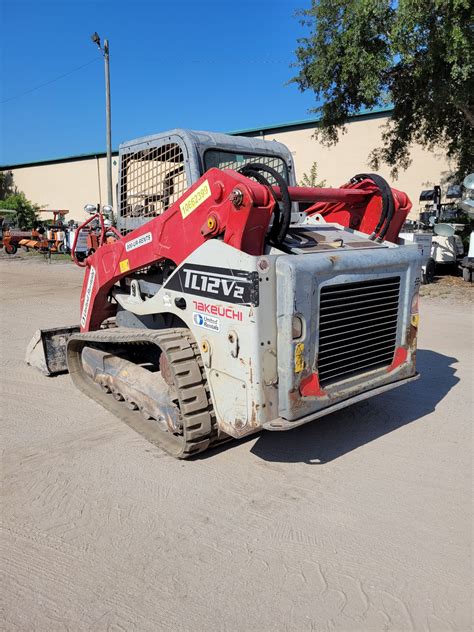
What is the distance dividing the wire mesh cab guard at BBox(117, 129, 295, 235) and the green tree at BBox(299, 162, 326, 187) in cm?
1671

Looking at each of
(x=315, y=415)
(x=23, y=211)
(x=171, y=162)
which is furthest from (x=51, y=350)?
(x=23, y=211)

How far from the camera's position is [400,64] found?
1249 centimetres

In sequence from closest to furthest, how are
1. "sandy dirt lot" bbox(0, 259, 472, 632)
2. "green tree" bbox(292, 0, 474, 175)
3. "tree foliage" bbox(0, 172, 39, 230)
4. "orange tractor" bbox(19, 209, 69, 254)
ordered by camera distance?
1. "sandy dirt lot" bbox(0, 259, 472, 632)
2. "green tree" bbox(292, 0, 474, 175)
3. "orange tractor" bbox(19, 209, 69, 254)
4. "tree foliage" bbox(0, 172, 39, 230)

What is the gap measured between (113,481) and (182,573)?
0.99 m

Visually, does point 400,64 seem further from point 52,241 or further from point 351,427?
point 52,241

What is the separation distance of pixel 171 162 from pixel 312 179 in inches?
699

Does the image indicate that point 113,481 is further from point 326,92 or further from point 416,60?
point 326,92

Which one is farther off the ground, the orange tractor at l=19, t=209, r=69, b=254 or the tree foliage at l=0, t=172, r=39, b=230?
the tree foliage at l=0, t=172, r=39, b=230

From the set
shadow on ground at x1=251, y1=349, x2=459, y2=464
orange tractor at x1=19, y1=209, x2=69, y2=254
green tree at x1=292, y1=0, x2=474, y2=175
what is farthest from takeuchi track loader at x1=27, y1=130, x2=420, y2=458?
orange tractor at x1=19, y1=209, x2=69, y2=254

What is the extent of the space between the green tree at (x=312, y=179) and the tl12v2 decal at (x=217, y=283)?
18158 millimetres

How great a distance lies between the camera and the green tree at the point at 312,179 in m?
21.2

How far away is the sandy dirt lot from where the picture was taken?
7.37 feet

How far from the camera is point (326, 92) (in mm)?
13312

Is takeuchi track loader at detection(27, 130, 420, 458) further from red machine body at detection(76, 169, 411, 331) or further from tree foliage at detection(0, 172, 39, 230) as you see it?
tree foliage at detection(0, 172, 39, 230)
